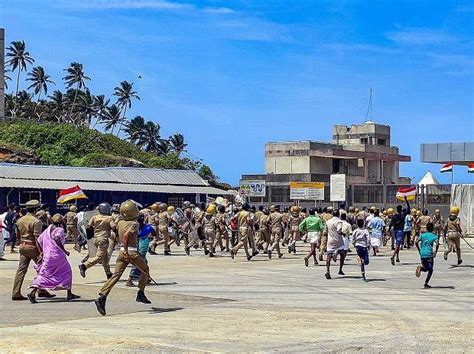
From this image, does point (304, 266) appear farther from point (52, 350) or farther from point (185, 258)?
point (52, 350)

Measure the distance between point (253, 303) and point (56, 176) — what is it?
3146 centimetres

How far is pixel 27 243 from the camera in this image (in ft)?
48.6

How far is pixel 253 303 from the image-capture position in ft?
47.3

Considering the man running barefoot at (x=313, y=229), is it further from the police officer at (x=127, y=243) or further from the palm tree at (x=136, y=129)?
the palm tree at (x=136, y=129)

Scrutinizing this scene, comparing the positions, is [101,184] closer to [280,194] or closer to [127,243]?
[280,194]

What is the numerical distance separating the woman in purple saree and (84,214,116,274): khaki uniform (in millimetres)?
2295

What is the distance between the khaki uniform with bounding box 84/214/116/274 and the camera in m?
17.0

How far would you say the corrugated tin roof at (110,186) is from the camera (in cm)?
3945

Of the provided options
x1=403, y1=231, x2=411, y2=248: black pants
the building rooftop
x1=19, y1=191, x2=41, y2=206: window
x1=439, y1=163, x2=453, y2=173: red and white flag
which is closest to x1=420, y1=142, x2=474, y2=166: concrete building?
x1=439, y1=163, x2=453, y2=173: red and white flag

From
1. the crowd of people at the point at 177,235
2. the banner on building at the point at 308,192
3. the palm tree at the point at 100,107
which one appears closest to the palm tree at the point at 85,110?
the palm tree at the point at 100,107

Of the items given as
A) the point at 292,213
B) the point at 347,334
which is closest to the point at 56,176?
the point at 292,213

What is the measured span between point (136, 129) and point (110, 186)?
61.0 m

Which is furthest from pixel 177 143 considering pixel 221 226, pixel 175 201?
pixel 221 226

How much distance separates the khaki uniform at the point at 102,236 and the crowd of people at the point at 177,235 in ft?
0.07
